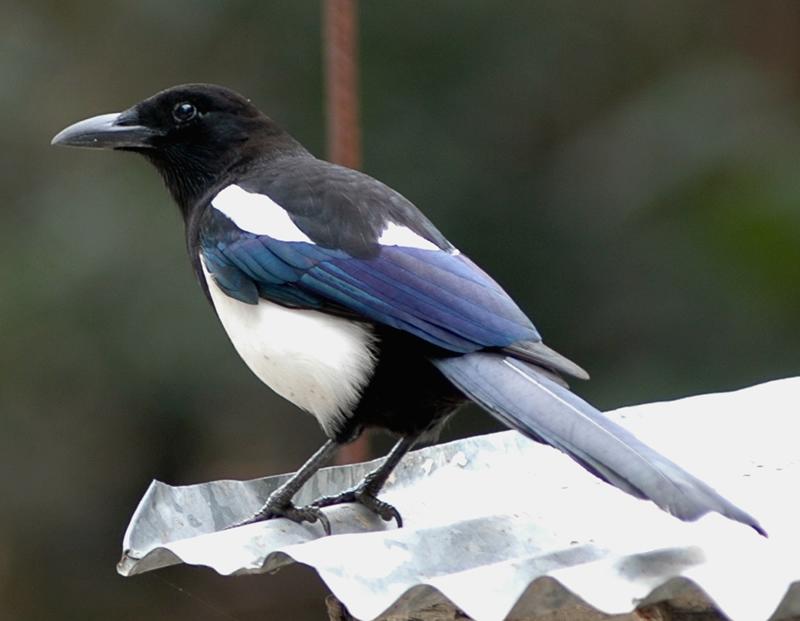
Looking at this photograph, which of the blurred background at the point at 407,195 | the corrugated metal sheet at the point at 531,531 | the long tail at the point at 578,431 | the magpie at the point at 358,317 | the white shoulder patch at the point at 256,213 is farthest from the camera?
the blurred background at the point at 407,195

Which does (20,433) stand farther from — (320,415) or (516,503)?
(516,503)

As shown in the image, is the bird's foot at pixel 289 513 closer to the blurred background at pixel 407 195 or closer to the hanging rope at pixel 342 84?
the hanging rope at pixel 342 84

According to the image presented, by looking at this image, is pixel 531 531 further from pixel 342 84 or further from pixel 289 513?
pixel 342 84

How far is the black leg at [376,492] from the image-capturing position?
2.15 metres

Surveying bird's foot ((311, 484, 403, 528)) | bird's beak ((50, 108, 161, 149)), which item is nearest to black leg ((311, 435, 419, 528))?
bird's foot ((311, 484, 403, 528))

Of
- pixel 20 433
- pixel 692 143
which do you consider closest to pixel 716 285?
pixel 692 143

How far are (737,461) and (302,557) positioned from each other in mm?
728

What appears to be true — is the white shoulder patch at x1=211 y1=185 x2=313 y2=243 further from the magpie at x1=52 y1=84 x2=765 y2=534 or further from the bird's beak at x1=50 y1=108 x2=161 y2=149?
the bird's beak at x1=50 y1=108 x2=161 y2=149

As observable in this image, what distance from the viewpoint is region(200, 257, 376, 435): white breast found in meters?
2.26

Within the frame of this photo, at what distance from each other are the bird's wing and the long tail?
43 millimetres

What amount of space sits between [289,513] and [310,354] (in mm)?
274

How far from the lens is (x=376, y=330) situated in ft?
7.38

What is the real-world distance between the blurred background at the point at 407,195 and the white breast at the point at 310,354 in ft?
6.35

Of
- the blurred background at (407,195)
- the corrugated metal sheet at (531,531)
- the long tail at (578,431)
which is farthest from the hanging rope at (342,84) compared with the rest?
the blurred background at (407,195)
